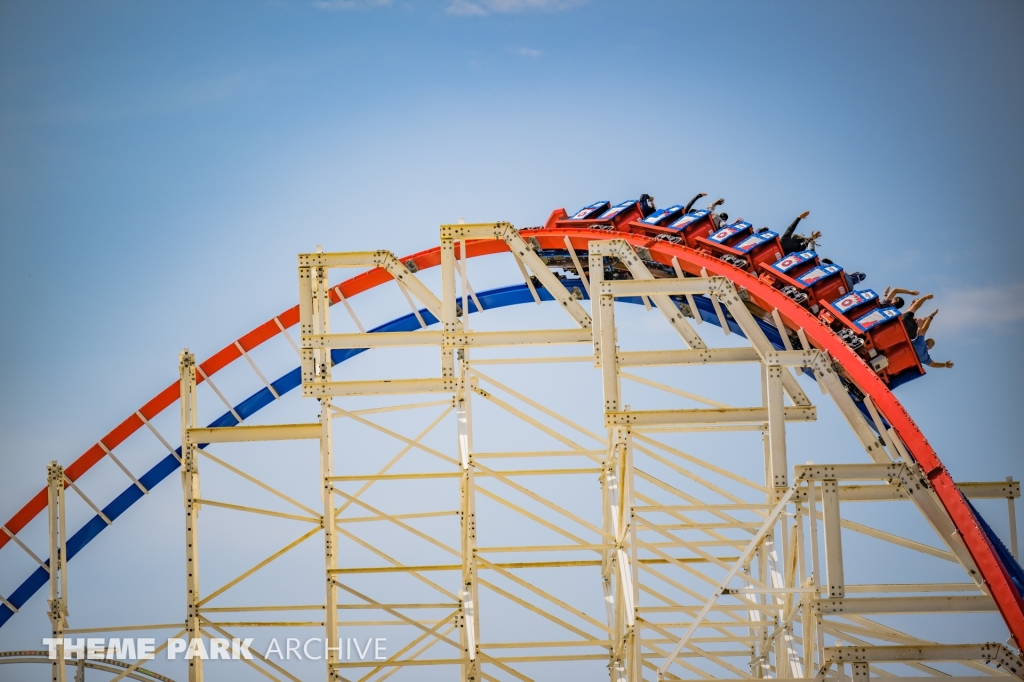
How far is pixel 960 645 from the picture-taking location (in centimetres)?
1159

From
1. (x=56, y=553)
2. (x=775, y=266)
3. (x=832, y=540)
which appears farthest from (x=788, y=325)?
(x=56, y=553)

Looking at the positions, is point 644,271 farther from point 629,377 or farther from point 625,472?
point 625,472

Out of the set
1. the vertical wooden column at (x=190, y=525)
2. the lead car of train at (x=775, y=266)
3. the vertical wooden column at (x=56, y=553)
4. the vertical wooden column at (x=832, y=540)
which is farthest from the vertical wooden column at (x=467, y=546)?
the vertical wooden column at (x=56, y=553)

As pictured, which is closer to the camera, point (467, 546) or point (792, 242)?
point (467, 546)

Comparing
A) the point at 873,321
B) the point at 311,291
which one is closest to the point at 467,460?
the point at 311,291

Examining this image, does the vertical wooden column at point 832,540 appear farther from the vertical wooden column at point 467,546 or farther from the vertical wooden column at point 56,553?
the vertical wooden column at point 56,553

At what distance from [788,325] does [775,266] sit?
881 millimetres

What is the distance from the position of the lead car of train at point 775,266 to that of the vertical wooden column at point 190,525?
209 inches

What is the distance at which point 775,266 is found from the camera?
52.3ft

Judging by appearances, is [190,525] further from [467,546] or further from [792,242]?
[792,242]

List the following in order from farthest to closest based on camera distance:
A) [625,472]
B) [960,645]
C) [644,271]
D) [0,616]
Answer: [0,616] < [644,271] < [625,472] < [960,645]

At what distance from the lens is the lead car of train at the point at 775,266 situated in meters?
14.8

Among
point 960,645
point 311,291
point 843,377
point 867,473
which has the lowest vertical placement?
point 960,645

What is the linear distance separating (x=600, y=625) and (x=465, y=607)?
1.61 m
